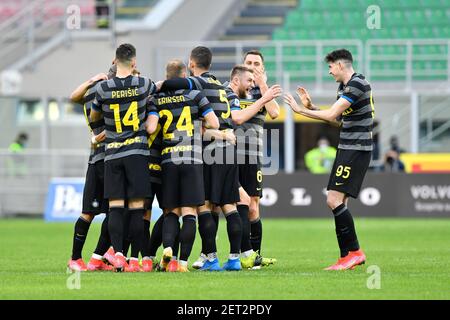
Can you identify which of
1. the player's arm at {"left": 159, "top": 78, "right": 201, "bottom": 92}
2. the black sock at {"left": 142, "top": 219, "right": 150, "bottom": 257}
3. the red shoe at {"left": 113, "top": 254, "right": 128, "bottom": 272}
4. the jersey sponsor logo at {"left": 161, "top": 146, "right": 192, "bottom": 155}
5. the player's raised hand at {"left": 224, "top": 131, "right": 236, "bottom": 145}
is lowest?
the red shoe at {"left": 113, "top": 254, "right": 128, "bottom": 272}

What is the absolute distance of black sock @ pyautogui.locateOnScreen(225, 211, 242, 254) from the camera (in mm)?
11523

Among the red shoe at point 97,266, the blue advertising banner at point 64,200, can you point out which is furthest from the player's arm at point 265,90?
the blue advertising banner at point 64,200

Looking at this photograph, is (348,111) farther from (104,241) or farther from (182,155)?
(104,241)

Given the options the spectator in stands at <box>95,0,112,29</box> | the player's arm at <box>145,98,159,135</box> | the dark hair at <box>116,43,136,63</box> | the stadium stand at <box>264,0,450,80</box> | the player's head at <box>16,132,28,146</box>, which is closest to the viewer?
the dark hair at <box>116,43,136,63</box>

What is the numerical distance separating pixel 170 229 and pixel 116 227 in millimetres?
548

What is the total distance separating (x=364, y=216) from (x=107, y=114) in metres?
14.3

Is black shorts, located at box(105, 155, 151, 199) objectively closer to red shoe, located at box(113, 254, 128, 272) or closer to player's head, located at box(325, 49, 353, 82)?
red shoe, located at box(113, 254, 128, 272)

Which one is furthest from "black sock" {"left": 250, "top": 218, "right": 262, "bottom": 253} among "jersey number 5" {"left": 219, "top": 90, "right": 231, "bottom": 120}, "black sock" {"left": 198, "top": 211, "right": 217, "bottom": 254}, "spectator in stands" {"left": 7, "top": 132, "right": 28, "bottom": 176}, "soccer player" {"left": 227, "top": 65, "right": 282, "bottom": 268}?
"spectator in stands" {"left": 7, "top": 132, "right": 28, "bottom": 176}

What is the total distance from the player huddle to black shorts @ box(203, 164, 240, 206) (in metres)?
0.01

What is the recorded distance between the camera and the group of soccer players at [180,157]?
1118 centimetres

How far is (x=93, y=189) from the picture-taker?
38.2 ft

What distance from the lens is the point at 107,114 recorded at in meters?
11.2

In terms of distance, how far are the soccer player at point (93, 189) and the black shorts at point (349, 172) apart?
2427mm

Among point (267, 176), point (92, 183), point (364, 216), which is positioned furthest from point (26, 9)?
point (92, 183)
